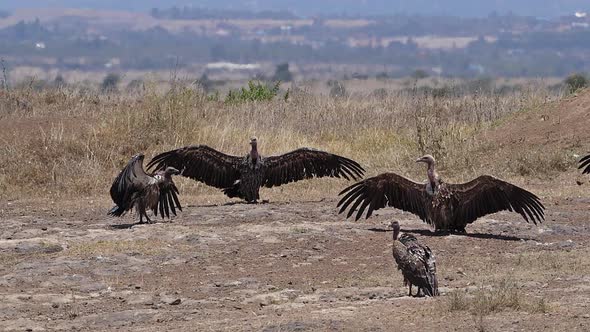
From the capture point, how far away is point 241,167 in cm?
1800

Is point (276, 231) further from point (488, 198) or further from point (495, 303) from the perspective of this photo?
point (495, 303)

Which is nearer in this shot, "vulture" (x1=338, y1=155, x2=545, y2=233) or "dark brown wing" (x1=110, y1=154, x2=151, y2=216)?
"vulture" (x1=338, y1=155, x2=545, y2=233)

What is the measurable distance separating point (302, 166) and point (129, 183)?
3300 mm

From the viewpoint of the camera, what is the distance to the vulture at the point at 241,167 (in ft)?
58.9

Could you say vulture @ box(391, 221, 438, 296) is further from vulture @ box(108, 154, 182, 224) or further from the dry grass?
vulture @ box(108, 154, 182, 224)

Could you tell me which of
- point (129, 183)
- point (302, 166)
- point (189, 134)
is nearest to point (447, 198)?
point (302, 166)

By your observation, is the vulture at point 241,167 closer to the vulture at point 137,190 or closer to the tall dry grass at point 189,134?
the tall dry grass at point 189,134

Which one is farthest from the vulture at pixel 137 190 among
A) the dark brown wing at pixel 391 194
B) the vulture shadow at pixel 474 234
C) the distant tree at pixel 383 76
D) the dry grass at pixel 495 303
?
the distant tree at pixel 383 76

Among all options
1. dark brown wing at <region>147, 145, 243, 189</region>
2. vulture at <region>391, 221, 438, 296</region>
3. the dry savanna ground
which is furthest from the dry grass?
dark brown wing at <region>147, 145, 243, 189</region>

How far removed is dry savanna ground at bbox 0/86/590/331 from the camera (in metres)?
11.2

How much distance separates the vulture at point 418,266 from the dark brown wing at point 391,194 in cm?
353

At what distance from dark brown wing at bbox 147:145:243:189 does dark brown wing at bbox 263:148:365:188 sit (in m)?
0.45

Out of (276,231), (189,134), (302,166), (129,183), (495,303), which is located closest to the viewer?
(495,303)

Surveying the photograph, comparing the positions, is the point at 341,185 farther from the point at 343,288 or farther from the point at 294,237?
the point at 343,288
